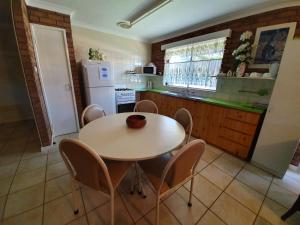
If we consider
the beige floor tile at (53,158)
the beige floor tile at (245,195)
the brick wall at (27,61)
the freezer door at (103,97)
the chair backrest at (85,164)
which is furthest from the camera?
the freezer door at (103,97)

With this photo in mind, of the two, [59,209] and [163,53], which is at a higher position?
[163,53]

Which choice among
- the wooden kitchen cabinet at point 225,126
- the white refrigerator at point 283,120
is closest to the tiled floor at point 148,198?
the white refrigerator at point 283,120

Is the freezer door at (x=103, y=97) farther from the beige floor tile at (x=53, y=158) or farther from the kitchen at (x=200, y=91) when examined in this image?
the beige floor tile at (x=53, y=158)

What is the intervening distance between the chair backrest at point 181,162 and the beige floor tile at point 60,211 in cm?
101

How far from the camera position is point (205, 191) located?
5.27 ft

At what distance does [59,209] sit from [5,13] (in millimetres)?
3830

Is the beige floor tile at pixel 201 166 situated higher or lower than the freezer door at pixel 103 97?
lower

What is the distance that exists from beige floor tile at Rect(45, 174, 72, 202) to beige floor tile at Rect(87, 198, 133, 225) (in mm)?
469

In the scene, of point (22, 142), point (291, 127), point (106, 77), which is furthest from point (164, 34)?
point (22, 142)

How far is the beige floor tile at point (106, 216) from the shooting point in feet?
4.04

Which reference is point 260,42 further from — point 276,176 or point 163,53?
point 163,53

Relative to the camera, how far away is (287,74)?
1.68m

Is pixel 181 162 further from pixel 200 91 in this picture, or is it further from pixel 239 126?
pixel 200 91

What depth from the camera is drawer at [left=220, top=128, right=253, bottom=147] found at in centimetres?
214
